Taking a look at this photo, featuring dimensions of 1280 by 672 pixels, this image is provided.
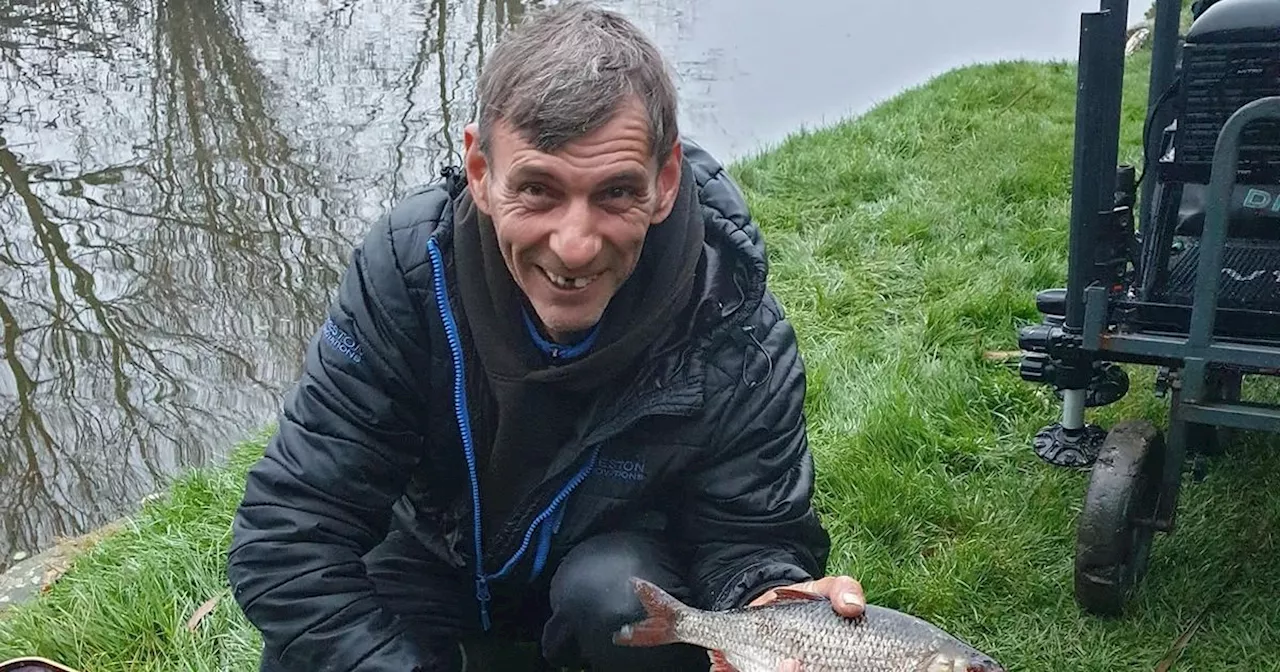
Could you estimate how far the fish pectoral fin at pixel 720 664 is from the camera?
6.72 feet

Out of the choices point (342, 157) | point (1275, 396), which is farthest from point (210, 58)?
point (1275, 396)

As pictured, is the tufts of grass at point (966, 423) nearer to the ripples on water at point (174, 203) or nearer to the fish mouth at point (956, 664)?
the fish mouth at point (956, 664)

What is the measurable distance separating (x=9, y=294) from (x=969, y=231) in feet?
12.9

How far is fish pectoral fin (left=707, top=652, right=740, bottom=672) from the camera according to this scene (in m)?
2.05

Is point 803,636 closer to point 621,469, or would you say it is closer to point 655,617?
point 655,617

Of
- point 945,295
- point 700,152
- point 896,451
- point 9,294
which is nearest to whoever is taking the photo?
point 700,152

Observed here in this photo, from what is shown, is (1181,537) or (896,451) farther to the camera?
(896,451)

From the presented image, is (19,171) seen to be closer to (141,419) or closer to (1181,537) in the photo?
(141,419)

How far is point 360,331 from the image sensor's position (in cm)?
209

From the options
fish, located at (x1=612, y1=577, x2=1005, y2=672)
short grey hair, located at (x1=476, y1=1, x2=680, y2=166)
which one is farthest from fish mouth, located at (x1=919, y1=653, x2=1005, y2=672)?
short grey hair, located at (x1=476, y1=1, x2=680, y2=166)

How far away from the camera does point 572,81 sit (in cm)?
183

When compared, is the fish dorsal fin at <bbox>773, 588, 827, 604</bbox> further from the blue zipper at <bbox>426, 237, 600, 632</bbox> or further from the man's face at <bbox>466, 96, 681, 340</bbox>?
the man's face at <bbox>466, 96, 681, 340</bbox>

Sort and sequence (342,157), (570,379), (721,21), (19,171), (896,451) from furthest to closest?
(721,21) < (342,157) < (19,171) < (896,451) < (570,379)

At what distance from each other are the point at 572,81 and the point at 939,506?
172 centimetres
